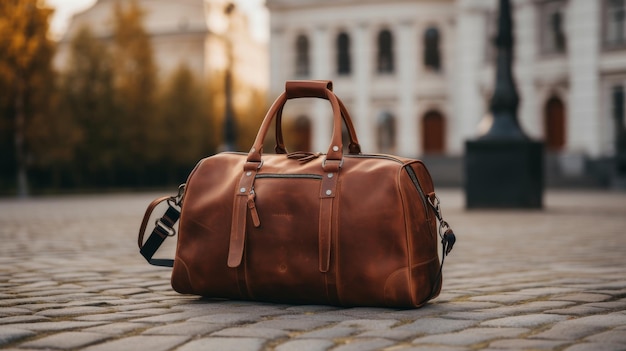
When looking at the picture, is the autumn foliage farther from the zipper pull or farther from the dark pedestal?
the zipper pull

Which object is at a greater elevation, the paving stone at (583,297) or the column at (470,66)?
the column at (470,66)

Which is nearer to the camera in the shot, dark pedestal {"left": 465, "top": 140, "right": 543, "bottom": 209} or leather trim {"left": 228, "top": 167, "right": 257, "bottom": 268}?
leather trim {"left": 228, "top": 167, "right": 257, "bottom": 268}

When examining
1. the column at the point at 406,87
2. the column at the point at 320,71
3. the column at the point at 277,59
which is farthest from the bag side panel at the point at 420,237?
the column at the point at 277,59

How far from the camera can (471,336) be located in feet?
10.9

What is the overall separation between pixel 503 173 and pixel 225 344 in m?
11.6

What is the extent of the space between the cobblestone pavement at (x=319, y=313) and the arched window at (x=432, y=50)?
38.1m

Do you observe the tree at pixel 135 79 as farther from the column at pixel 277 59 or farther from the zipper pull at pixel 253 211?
the zipper pull at pixel 253 211

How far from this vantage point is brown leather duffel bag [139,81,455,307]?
152 inches

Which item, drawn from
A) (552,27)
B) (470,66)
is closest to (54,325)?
(552,27)

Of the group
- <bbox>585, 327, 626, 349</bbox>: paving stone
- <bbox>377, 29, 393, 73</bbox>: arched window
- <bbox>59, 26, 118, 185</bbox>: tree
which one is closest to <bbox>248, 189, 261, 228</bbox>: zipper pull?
<bbox>585, 327, 626, 349</bbox>: paving stone

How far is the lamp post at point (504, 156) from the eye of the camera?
46.4ft

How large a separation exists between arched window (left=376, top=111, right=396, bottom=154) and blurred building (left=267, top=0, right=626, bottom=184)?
0.17 feet

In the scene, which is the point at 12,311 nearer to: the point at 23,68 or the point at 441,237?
the point at 441,237

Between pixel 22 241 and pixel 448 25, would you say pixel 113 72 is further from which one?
pixel 22 241
